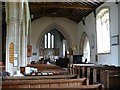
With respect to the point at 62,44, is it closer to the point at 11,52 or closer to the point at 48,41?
the point at 48,41

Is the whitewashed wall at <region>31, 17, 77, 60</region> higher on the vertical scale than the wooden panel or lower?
higher

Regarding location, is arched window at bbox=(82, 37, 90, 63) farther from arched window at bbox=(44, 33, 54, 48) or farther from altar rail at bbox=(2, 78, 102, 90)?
altar rail at bbox=(2, 78, 102, 90)

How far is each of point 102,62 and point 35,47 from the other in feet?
21.0

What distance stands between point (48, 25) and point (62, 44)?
696 cm

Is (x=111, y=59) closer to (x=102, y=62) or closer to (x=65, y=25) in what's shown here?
(x=102, y=62)

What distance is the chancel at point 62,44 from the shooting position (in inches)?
143

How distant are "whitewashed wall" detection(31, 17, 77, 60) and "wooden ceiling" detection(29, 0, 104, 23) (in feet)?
1.39

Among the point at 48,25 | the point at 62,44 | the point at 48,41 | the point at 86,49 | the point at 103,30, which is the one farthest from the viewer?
the point at 48,41

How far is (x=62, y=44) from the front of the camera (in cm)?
2275

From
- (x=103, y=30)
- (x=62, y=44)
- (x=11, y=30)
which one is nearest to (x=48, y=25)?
(x=103, y=30)

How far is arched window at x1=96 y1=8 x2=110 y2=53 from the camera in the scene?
34.2 feet

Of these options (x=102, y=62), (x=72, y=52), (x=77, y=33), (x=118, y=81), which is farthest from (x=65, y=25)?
(x=118, y=81)

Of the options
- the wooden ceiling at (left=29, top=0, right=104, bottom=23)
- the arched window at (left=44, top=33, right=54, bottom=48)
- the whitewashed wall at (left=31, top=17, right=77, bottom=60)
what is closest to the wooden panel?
the wooden ceiling at (left=29, top=0, right=104, bottom=23)

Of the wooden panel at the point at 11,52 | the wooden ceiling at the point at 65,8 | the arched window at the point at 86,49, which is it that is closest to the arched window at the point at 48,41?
the wooden ceiling at the point at 65,8
